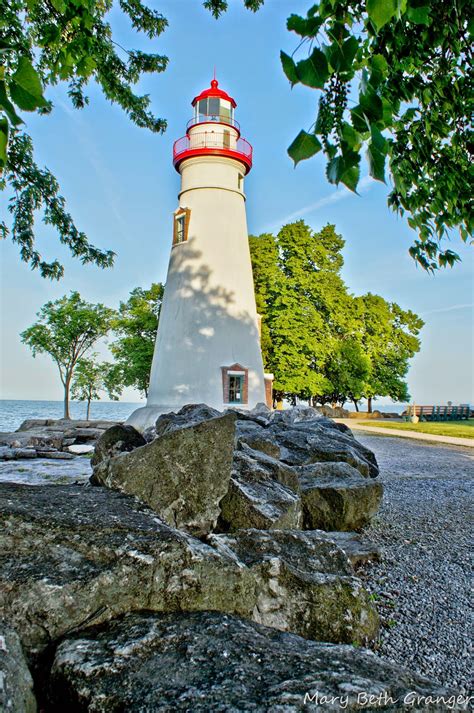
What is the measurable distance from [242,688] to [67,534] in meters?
1.15

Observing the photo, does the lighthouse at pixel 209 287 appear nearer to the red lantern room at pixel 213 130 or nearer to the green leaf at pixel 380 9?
the red lantern room at pixel 213 130

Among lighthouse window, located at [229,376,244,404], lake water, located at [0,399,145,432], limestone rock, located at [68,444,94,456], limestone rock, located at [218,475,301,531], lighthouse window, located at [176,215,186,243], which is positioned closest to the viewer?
limestone rock, located at [218,475,301,531]

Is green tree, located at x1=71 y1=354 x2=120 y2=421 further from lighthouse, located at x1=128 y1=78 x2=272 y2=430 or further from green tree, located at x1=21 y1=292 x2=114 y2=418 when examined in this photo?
lighthouse, located at x1=128 y1=78 x2=272 y2=430

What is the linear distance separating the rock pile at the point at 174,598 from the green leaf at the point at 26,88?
1.83m

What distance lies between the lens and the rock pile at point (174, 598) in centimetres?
165

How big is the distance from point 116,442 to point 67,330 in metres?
27.5

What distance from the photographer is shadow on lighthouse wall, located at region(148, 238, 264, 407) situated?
60.3ft

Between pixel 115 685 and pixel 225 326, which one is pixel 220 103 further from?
pixel 115 685

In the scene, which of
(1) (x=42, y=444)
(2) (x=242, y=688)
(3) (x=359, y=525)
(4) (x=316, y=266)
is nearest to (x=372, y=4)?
(2) (x=242, y=688)

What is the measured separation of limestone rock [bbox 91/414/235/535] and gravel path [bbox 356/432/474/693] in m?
1.48

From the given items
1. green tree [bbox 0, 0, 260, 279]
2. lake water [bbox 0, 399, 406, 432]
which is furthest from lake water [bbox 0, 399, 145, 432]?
green tree [bbox 0, 0, 260, 279]

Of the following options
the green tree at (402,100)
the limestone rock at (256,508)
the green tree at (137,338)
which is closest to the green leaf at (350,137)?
the green tree at (402,100)

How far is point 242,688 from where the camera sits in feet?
5.31

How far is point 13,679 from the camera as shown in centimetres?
154
